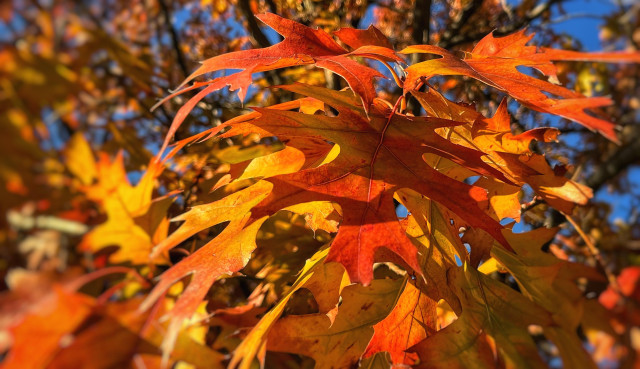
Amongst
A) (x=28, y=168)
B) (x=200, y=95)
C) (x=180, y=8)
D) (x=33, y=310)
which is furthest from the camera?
(x=180, y=8)

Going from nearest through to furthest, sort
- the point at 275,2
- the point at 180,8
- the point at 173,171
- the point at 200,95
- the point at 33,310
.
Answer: the point at 33,310 → the point at 200,95 → the point at 173,171 → the point at 275,2 → the point at 180,8

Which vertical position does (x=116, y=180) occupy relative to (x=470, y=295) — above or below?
above

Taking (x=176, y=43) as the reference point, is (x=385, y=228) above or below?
below

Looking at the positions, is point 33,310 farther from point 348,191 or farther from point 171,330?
point 348,191

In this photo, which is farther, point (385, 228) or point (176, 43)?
point (176, 43)

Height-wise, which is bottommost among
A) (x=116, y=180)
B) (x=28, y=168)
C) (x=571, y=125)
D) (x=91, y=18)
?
(x=571, y=125)

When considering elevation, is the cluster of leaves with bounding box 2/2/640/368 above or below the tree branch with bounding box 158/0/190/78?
below

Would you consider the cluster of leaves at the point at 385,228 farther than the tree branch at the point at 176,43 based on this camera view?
No

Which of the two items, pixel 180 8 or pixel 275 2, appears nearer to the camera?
pixel 275 2

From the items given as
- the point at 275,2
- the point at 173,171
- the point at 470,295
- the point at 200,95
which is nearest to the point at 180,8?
the point at 275,2

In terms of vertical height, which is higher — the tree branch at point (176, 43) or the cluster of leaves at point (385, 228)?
the tree branch at point (176, 43)

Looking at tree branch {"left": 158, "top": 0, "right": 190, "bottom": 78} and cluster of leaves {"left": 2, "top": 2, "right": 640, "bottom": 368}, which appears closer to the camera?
cluster of leaves {"left": 2, "top": 2, "right": 640, "bottom": 368}
